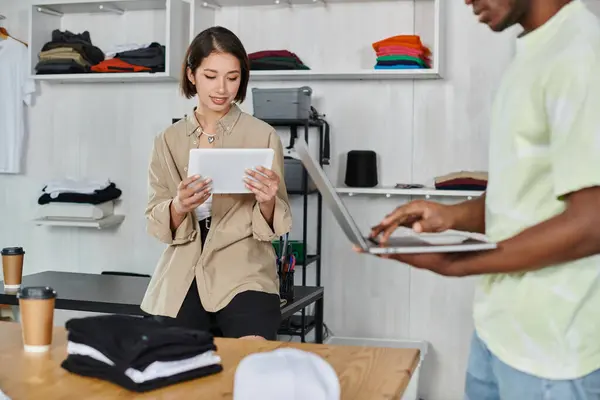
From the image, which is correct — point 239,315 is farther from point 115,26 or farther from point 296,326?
point 115,26

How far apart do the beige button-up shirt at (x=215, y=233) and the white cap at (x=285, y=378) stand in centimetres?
125

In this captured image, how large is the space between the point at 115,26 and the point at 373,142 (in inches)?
65.7

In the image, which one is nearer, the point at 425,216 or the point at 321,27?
the point at 425,216

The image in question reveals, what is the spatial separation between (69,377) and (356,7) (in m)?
3.14

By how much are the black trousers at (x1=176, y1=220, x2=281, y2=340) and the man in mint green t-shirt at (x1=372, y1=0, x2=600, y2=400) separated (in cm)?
114

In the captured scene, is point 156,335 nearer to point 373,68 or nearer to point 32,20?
point 373,68

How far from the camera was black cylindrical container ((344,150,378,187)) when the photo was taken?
4.01 meters

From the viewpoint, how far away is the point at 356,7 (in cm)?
417

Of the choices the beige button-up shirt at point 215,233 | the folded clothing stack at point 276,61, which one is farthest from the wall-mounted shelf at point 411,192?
the beige button-up shirt at point 215,233

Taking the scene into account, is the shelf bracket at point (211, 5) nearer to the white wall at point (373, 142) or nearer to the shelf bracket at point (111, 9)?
the white wall at point (373, 142)

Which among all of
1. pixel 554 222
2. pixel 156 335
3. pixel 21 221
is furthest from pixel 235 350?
pixel 21 221

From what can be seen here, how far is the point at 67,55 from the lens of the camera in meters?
4.32

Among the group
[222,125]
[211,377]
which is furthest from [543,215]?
[222,125]

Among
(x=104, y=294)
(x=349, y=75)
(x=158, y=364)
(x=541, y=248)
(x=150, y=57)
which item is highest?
(x=150, y=57)
